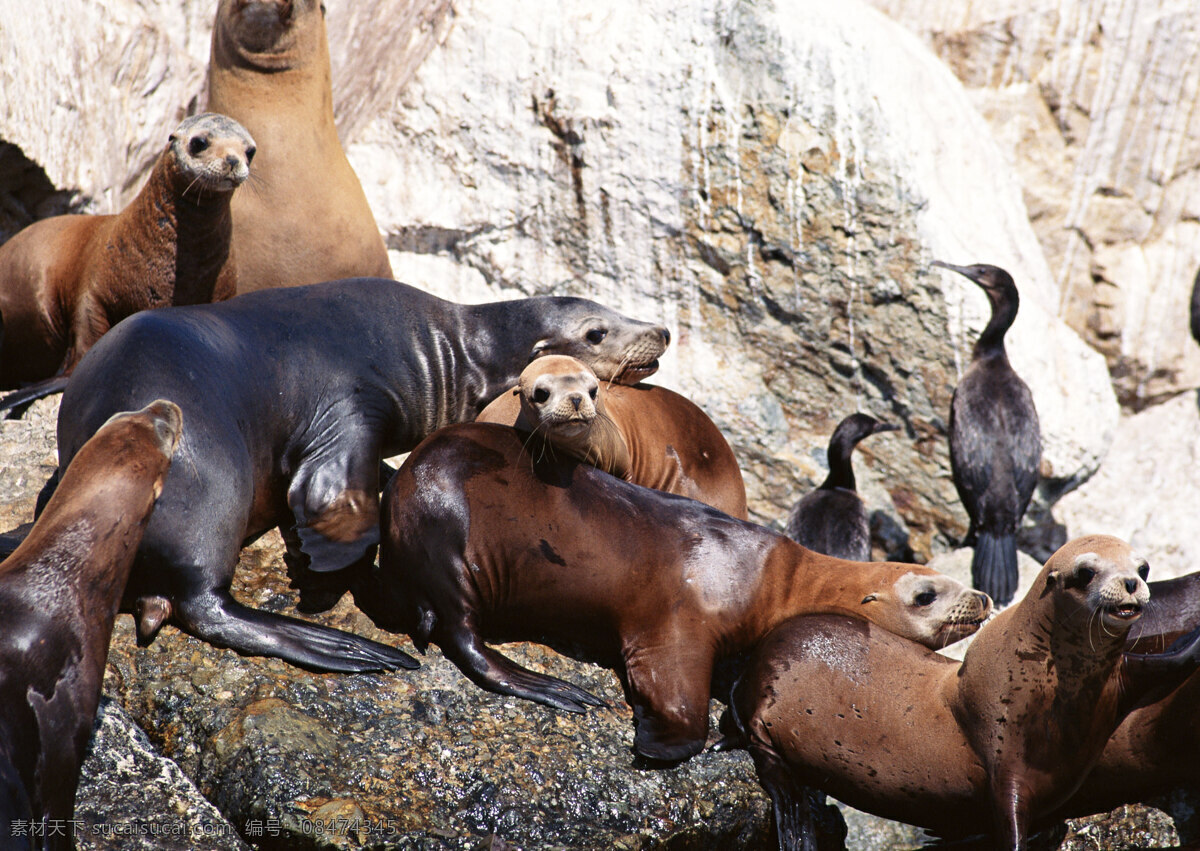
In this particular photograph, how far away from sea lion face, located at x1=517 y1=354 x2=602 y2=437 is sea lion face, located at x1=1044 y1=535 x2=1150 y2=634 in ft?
5.73

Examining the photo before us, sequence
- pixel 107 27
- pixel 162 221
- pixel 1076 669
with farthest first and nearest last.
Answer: pixel 107 27
pixel 162 221
pixel 1076 669

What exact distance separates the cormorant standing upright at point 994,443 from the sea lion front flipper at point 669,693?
3.48m

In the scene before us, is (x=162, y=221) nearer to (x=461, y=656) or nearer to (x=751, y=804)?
(x=461, y=656)

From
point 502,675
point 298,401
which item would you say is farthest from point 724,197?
point 502,675

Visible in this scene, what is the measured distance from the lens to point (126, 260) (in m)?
5.73

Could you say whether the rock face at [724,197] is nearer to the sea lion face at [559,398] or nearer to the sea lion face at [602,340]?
the sea lion face at [602,340]

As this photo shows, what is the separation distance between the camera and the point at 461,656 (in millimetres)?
4281

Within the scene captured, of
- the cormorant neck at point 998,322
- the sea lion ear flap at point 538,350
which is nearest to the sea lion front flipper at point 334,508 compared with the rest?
the sea lion ear flap at point 538,350

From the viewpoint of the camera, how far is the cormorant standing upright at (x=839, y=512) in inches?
276

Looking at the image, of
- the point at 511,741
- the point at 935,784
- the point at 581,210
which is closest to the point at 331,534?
the point at 511,741

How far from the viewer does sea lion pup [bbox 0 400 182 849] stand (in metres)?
3.13

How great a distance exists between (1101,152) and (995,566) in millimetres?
4590

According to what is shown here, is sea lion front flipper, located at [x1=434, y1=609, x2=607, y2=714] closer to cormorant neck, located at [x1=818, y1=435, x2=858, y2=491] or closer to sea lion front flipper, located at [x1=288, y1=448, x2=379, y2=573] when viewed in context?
sea lion front flipper, located at [x1=288, y1=448, x2=379, y2=573]

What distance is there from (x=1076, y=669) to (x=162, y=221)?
433 centimetres
